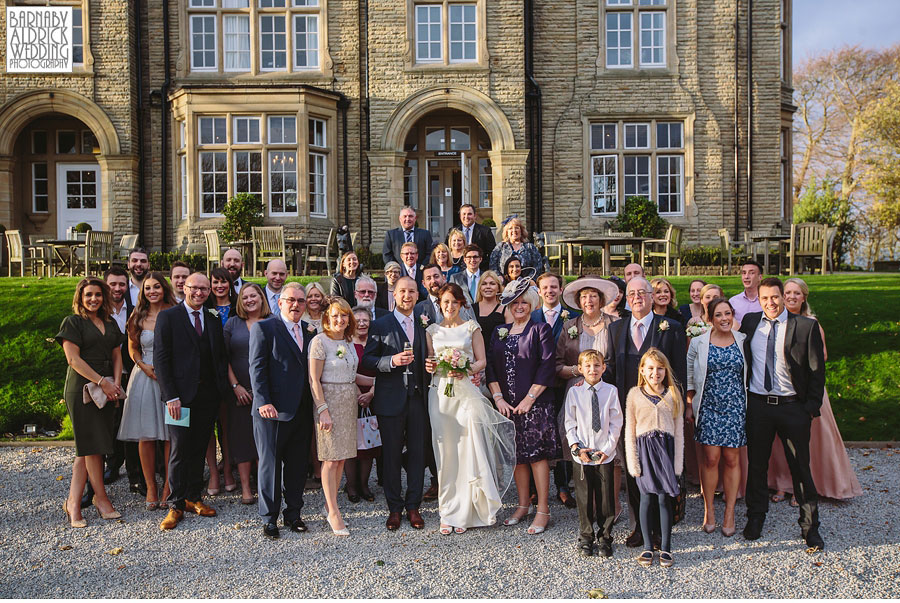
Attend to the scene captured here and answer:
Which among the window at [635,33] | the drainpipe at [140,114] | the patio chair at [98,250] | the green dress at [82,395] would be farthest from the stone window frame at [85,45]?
the green dress at [82,395]

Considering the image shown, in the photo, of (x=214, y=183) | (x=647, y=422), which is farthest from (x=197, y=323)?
(x=214, y=183)

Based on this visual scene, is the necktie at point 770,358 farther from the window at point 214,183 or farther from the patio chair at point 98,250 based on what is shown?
the window at point 214,183

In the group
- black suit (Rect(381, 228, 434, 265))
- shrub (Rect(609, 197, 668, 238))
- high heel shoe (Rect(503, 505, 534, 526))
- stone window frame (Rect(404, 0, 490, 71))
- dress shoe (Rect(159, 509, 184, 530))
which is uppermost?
stone window frame (Rect(404, 0, 490, 71))

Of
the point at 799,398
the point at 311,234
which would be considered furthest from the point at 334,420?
the point at 311,234

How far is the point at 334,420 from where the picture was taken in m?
5.76

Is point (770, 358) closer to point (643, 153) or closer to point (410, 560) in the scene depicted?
point (410, 560)

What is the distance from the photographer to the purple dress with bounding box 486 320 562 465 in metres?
5.82

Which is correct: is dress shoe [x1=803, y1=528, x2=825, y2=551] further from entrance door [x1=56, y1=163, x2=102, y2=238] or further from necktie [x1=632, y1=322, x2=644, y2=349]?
entrance door [x1=56, y1=163, x2=102, y2=238]

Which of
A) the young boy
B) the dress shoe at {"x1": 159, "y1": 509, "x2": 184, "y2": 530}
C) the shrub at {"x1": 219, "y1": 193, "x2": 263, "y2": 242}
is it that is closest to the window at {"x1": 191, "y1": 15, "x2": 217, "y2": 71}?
the shrub at {"x1": 219, "y1": 193, "x2": 263, "y2": 242}

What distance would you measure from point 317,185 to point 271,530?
43.2 feet

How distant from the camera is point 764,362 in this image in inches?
224

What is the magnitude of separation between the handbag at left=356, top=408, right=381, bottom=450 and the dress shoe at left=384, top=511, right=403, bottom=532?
829mm

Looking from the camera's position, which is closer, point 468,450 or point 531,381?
point 468,450

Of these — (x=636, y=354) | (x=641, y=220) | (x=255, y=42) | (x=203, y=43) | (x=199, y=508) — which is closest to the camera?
(x=636, y=354)
